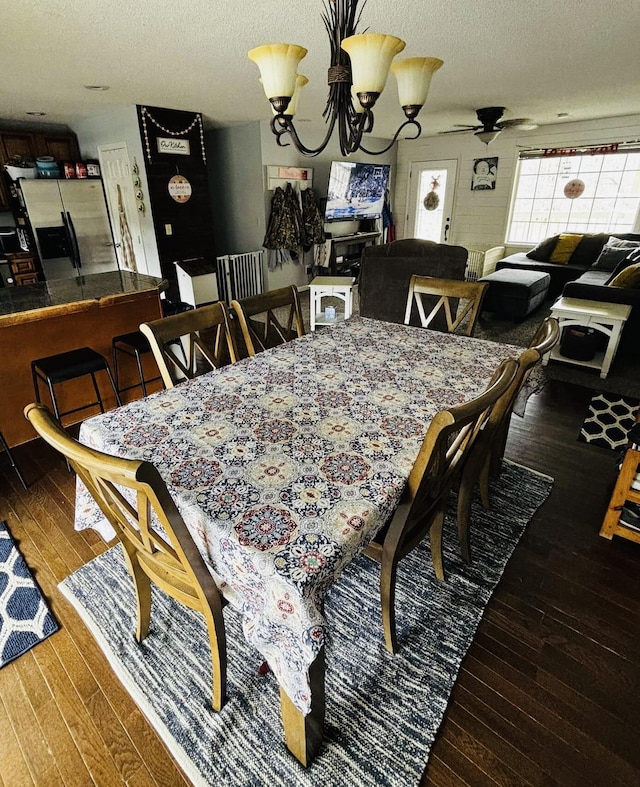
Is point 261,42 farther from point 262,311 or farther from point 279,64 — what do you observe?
point 262,311

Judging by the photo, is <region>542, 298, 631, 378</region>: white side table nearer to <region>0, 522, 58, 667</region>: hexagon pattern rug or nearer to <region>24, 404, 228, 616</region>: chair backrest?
<region>24, 404, 228, 616</region>: chair backrest

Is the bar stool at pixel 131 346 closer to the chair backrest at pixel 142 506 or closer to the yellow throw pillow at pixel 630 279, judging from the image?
the chair backrest at pixel 142 506

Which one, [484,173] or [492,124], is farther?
[484,173]

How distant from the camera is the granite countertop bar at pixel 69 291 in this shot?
2.21 meters

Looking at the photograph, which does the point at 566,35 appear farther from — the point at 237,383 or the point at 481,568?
the point at 481,568

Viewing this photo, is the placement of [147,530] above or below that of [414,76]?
below

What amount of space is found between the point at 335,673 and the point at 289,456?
2.56 feet

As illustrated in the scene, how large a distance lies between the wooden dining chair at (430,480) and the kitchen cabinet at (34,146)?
6.07 m

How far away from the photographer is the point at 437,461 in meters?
1.12

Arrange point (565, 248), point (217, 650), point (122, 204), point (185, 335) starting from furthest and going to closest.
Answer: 1. point (565, 248)
2. point (122, 204)
3. point (185, 335)
4. point (217, 650)

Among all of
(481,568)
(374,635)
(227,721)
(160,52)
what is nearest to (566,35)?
(160,52)

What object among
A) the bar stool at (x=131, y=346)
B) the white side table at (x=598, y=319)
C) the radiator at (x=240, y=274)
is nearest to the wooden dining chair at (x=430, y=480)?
the bar stool at (x=131, y=346)

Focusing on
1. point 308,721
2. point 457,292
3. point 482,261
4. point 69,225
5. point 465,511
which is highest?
point 69,225

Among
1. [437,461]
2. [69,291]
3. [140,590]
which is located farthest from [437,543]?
[69,291]
